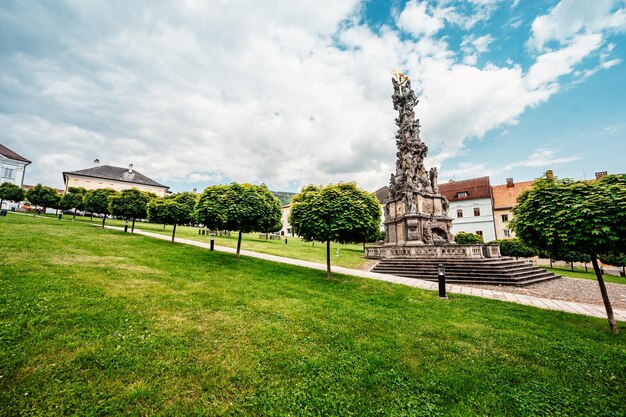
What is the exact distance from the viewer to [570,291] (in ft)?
46.1

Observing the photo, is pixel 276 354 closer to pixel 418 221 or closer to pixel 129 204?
pixel 418 221

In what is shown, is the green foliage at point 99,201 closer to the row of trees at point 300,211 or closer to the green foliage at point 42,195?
the row of trees at point 300,211

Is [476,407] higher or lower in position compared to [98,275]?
lower

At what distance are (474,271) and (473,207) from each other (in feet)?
130

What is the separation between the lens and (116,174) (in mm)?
67688

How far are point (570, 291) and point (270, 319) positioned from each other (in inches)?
679

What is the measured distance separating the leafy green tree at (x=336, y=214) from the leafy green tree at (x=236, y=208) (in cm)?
274

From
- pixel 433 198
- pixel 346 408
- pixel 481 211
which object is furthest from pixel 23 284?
pixel 481 211

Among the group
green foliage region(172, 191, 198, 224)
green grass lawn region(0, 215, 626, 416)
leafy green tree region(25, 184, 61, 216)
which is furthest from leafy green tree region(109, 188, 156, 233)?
leafy green tree region(25, 184, 61, 216)

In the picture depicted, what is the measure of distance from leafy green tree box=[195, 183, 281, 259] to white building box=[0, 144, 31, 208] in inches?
2542

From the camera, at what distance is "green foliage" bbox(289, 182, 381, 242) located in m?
12.8

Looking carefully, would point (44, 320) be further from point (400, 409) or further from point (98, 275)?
point (400, 409)

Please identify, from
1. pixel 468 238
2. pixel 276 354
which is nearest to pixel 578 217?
pixel 276 354

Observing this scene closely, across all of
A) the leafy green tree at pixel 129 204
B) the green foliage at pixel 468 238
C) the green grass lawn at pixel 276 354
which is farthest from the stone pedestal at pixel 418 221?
the leafy green tree at pixel 129 204
